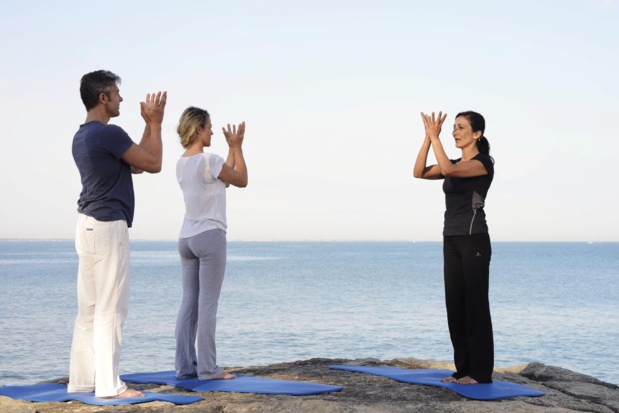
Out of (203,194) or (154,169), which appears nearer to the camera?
(154,169)

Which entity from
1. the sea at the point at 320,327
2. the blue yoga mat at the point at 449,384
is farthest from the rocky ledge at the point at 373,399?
the sea at the point at 320,327

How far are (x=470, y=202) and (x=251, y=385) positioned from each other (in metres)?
2.21

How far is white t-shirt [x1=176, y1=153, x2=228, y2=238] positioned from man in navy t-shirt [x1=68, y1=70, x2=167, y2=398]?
627 mm

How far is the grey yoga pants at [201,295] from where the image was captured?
605 cm

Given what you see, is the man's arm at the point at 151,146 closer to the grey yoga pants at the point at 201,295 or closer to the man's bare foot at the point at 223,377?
the grey yoga pants at the point at 201,295

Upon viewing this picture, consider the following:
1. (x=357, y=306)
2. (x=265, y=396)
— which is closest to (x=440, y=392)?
(x=265, y=396)

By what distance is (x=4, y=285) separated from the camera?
4588 cm

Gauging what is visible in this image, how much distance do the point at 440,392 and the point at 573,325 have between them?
2349 centimetres

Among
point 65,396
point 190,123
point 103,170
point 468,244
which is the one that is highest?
point 190,123

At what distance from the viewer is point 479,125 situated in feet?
20.1

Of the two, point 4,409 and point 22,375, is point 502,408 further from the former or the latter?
point 22,375

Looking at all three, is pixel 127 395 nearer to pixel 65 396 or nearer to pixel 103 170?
pixel 65 396

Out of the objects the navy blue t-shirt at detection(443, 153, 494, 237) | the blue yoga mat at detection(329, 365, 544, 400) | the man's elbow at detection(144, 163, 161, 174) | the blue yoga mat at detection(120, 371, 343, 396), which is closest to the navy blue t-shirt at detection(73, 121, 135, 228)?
the man's elbow at detection(144, 163, 161, 174)

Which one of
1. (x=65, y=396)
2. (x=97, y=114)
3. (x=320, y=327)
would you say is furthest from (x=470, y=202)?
(x=320, y=327)
